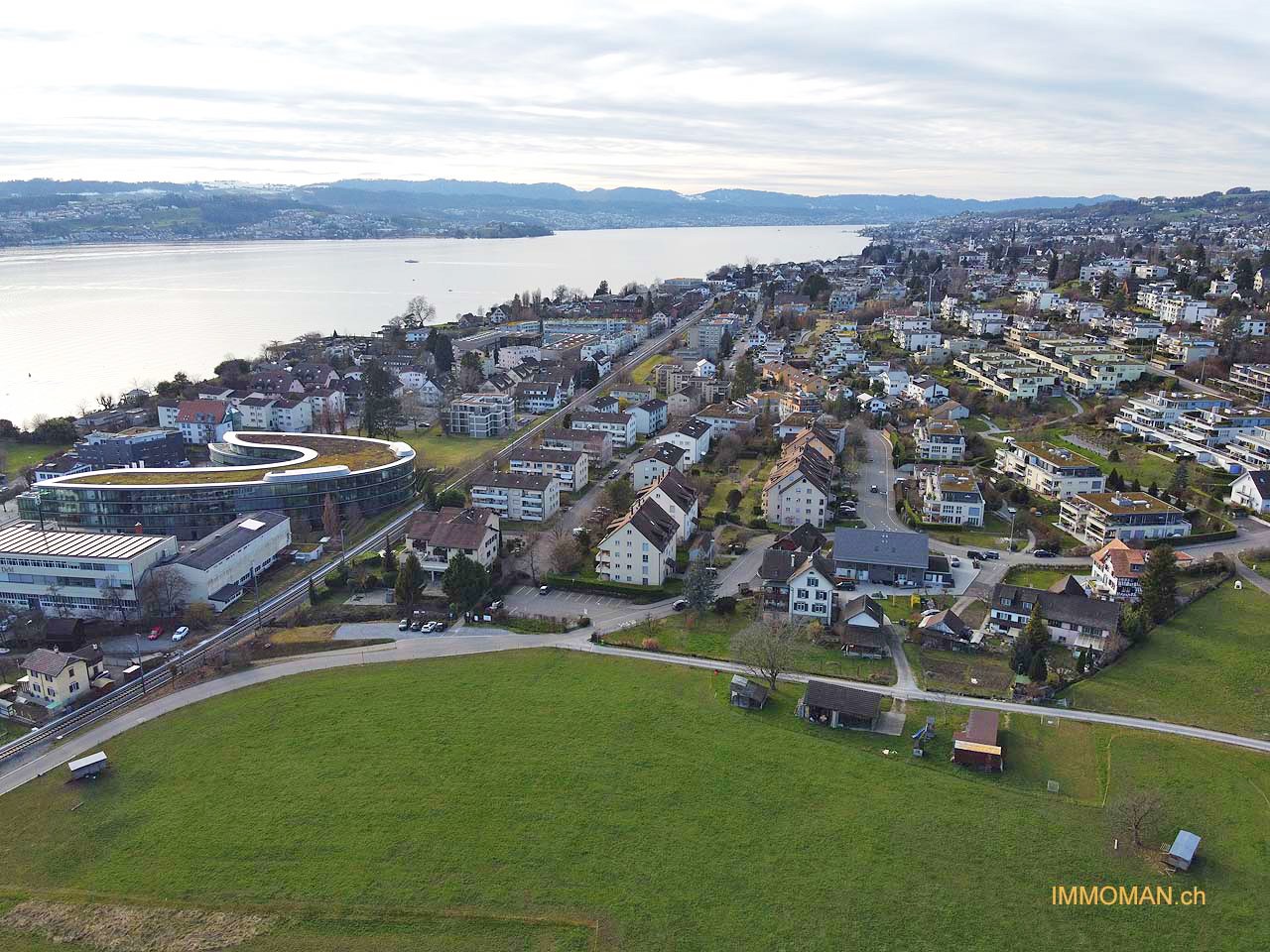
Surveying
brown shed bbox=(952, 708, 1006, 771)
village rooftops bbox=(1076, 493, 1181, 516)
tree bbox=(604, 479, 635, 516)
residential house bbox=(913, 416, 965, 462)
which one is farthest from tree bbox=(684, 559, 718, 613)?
residential house bbox=(913, 416, 965, 462)

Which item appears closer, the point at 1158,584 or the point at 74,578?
the point at 1158,584

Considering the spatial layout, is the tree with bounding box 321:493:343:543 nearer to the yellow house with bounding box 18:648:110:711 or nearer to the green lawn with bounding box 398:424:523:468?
the green lawn with bounding box 398:424:523:468

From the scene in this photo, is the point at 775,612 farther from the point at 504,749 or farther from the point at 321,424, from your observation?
the point at 321,424

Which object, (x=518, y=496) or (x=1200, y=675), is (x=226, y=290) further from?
(x=1200, y=675)

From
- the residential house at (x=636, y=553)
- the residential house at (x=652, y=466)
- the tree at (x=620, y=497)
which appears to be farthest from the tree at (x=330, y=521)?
the residential house at (x=652, y=466)

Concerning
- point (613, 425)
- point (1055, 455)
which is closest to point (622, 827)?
point (1055, 455)

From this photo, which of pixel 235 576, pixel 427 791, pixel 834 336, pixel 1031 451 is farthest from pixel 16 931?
pixel 834 336
